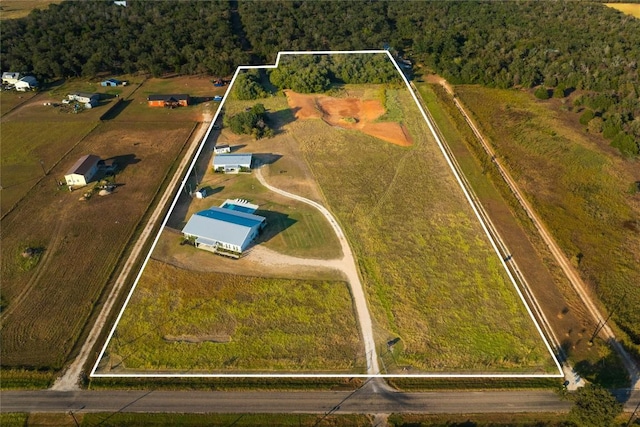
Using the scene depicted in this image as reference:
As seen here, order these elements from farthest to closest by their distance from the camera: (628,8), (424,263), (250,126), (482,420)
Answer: (628,8), (250,126), (424,263), (482,420)

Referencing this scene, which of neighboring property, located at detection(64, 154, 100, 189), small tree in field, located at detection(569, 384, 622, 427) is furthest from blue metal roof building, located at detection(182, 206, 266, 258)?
small tree in field, located at detection(569, 384, 622, 427)

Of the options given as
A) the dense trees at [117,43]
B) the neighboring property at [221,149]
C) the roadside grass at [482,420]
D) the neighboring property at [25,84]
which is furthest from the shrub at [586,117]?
the neighboring property at [25,84]

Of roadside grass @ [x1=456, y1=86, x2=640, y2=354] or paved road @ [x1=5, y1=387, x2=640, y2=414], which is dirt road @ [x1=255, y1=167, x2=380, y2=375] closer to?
paved road @ [x1=5, y1=387, x2=640, y2=414]

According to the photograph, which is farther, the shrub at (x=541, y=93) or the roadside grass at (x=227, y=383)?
the shrub at (x=541, y=93)

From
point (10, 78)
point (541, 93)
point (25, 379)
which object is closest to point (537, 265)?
point (541, 93)

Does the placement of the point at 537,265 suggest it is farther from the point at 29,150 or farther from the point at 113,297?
the point at 29,150

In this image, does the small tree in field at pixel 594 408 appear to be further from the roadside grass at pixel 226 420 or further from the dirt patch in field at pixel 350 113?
the dirt patch in field at pixel 350 113

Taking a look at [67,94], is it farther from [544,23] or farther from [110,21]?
[544,23]
